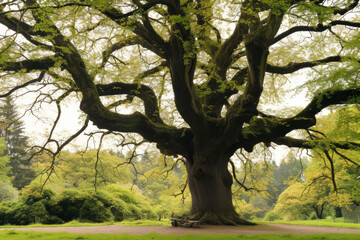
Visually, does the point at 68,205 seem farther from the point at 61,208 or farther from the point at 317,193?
the point at 317,193

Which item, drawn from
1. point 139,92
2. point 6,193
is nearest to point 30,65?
point 139,92

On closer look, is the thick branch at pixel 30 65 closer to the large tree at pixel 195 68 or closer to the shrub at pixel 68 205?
the large tree at pixel 195 68

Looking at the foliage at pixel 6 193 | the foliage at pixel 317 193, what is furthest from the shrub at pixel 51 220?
the foliage at pixel 6 193

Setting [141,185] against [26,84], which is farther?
[141,185]

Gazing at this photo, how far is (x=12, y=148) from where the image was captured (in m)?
42.9

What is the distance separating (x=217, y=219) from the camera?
34.5 ft

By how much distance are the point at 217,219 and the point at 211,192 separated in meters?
1.00

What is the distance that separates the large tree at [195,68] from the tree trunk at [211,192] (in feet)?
0.12

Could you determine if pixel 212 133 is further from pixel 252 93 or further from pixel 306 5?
pixel 306 5

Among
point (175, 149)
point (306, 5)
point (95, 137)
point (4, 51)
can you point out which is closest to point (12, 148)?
point (95, 137)

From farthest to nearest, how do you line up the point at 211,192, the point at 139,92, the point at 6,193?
the point at 6,193, the point at 139,92, the point at 211,192

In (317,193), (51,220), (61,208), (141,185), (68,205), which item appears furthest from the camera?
(317,193)

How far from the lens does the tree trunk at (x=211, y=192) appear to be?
10.7m

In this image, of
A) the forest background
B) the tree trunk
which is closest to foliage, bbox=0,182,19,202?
the forest background
